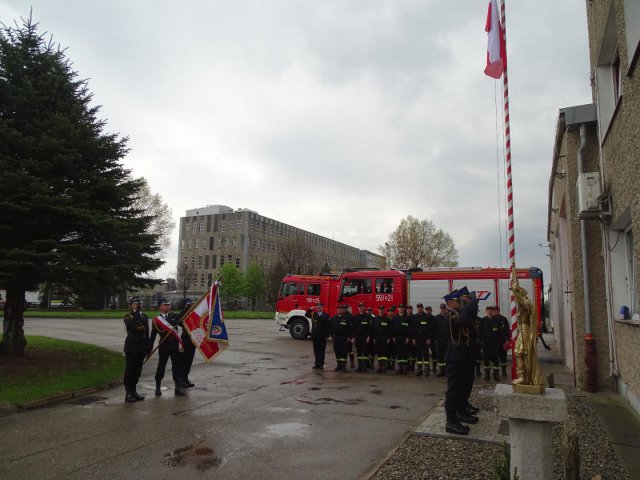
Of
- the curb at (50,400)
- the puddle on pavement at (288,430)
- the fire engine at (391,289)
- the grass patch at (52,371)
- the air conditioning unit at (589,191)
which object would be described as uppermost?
the air conditioning unit at (589,191)

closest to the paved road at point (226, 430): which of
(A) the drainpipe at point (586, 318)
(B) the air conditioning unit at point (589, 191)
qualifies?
(A) the drainpipe at point (586, 318)

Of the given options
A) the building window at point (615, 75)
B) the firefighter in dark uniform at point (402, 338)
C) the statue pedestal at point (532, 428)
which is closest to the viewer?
the statue pedestal at point (532, 428)

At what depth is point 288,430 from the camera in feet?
22.7

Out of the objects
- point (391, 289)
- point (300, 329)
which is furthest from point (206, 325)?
point (300, 329)

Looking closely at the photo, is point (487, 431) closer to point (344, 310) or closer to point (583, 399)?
point (583, 399)

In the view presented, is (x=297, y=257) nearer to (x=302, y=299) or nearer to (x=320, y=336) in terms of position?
(x=302, y=299)

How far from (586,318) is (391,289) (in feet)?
34.3

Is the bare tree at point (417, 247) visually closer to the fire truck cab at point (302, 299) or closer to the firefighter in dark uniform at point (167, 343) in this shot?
the fire truck cab at point (302, 299)

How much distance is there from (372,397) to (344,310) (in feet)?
14.3

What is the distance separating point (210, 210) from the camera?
9081cm

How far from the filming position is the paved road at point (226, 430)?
5.39 metres

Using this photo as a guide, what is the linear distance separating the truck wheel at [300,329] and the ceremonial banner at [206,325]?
40.0 feet

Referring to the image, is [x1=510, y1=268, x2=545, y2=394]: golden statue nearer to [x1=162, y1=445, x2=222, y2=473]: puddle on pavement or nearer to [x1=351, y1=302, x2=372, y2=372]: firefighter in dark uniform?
[x1=162, y1=445, x2=222, y2=473]: puddle on pavement

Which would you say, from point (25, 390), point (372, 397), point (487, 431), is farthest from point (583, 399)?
point (25, 390)
